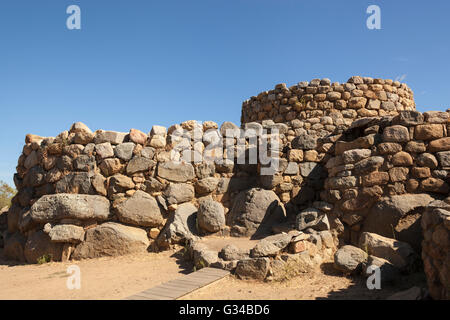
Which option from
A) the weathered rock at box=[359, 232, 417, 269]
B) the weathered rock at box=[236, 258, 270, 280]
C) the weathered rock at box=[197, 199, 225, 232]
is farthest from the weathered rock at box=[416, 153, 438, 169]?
the weathered rock at box=[197, 199, 225, 232]

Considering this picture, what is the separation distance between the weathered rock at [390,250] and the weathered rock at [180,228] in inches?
116

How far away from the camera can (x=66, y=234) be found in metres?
6.07

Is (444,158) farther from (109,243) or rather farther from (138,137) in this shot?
(109,243)

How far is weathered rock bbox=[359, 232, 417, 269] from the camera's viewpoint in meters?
4.30

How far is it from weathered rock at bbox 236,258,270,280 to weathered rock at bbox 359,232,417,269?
4.74ft

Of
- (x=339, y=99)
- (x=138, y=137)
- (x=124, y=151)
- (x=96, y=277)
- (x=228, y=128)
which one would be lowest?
(x=96, y=277)

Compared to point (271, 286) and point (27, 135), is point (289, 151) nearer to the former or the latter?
point (271, 286)

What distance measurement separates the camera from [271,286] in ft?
14.0

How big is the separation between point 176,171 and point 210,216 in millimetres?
1263

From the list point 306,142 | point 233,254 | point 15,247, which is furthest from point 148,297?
point 15,247

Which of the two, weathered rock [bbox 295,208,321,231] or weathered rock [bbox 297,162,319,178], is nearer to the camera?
weathered rock [bbox 295,208,321,231]

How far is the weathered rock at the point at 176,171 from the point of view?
6.77 meters

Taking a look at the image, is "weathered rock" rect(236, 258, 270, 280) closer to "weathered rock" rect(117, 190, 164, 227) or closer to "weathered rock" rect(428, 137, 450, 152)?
"weathered rock" rect(117, 190, 164, 227)

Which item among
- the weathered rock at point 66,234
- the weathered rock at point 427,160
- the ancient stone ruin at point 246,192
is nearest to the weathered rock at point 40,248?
the ancient stone ruin at point 246,192
